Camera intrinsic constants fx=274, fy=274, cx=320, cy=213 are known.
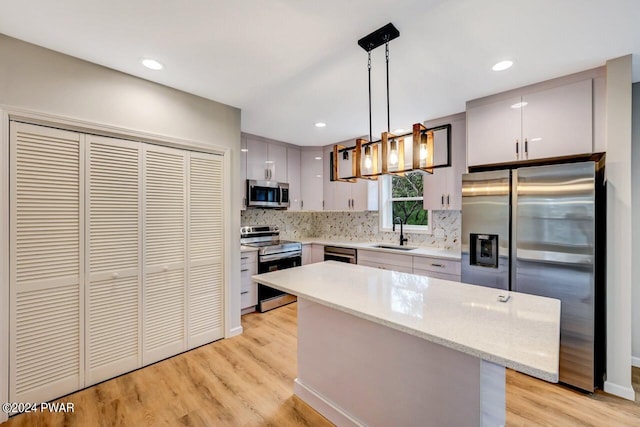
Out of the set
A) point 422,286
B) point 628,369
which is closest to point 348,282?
point 422,286

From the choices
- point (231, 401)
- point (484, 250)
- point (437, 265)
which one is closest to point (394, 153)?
point (484, 250)

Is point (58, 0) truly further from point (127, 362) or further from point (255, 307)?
point (255, 307)

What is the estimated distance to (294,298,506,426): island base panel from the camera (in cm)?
126

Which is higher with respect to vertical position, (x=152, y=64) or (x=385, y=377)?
(x=152, y=64)

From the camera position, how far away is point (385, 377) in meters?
1.56

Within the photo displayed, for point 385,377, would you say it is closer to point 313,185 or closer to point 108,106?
point 108,106

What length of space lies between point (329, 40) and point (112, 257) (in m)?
2.38

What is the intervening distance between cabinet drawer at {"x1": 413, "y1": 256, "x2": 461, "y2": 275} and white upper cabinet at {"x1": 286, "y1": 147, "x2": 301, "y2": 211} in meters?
2.18

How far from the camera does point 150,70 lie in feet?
7.33

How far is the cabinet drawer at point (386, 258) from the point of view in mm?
3318

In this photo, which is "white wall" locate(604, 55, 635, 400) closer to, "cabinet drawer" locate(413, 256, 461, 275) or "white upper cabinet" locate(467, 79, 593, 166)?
"white upper cabinet" locate(467, 79, 593, 166)

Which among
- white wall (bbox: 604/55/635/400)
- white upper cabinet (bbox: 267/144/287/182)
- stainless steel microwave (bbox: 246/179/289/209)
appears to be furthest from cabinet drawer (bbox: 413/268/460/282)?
white upper cabinet (bbox: 267/144/287/182)

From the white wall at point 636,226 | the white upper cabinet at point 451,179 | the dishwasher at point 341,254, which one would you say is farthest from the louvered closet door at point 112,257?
the white wall at point 636,226

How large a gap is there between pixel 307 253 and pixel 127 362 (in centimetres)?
263
